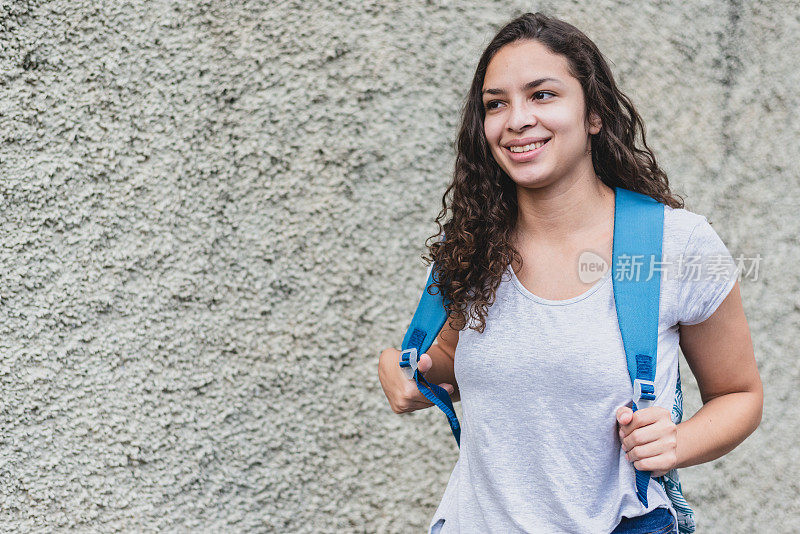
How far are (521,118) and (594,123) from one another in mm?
190

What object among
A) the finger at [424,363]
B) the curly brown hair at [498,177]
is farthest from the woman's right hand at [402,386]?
the curly brown hair at [498,177]

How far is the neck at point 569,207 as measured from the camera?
1342mm

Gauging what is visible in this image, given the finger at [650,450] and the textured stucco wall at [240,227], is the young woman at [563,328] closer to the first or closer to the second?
the finger at [650,450]

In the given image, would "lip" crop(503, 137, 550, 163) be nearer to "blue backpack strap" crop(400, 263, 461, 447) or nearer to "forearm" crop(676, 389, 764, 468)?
"blue backpack strap" crop(400, 263, 461, 447)

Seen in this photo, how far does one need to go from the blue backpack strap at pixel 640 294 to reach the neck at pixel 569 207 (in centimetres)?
8

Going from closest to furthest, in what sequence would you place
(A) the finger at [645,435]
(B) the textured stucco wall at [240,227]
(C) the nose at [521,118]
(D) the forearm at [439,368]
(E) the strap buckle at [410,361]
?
(A) the finger at [645,435] < (C) the nose at [521,118] < (E) the strap buckle at [410,361] < (D) the forearm at [439,368] < (B) the textured stucco wall at [240,227]

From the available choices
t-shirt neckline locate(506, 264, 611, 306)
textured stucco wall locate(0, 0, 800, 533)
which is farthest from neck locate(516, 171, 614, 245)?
textured stucco wall locate(0, 0, 800, 533)

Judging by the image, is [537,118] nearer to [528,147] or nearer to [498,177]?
[528,147]

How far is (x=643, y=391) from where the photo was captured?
1.17 metres

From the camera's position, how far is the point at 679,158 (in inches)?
92.0

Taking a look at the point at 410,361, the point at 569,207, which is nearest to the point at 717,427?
the point at 569,207

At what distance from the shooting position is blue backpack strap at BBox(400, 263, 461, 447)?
145 centimetres

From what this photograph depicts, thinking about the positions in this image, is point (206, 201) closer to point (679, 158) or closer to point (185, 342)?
point (185, 342)

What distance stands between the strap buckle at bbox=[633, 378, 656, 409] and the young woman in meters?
0.02
